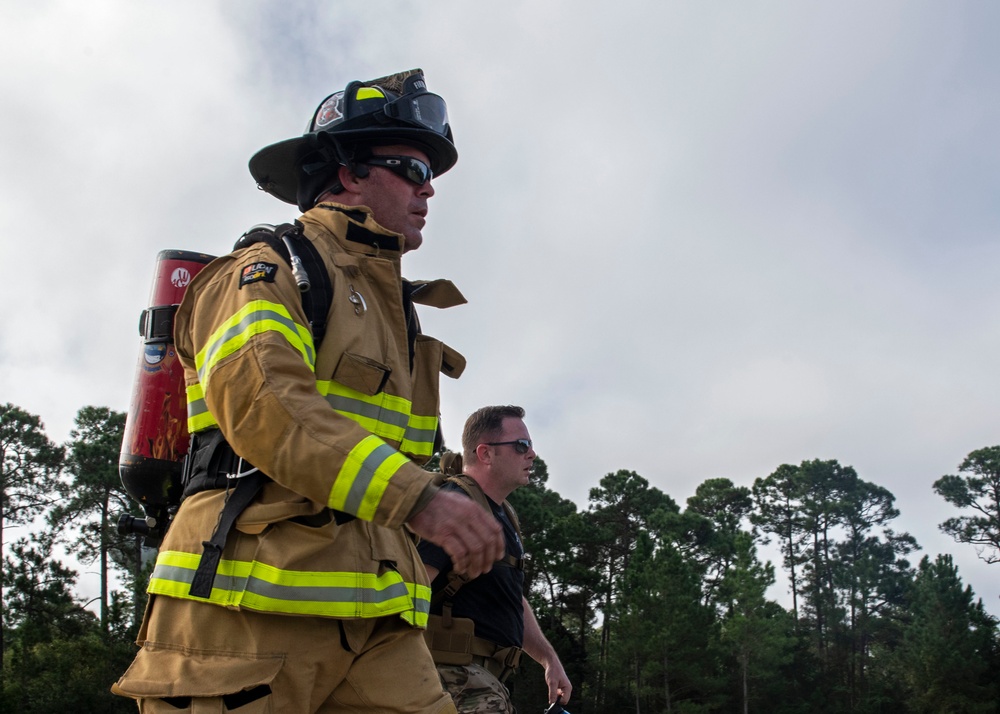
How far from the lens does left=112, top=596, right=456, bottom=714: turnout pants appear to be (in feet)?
7.87

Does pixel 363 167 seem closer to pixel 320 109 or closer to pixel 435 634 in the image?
pixel 320 109

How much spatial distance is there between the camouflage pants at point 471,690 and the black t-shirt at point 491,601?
9.3 inches

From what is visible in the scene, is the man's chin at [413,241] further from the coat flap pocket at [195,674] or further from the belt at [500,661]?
the belt at [500,661]

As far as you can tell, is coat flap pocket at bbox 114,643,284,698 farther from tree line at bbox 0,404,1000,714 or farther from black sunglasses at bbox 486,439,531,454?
tree line at bbox 0,404,1000,714

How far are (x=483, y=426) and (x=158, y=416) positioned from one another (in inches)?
124

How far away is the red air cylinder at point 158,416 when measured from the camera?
3250 millimetres

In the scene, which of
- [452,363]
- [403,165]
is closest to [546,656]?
[452,363]

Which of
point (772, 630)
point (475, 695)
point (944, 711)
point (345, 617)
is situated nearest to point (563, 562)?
point (772, 630)

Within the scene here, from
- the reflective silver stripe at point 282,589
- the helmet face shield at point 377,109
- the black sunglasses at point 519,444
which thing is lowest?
the reflective silver stripe at point 282,589

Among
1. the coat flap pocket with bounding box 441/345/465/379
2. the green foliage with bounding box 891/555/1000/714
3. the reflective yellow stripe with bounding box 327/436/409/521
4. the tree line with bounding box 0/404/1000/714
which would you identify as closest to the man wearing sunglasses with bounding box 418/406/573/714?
A: the coat flap pocket with bounding box 441/345/465/379

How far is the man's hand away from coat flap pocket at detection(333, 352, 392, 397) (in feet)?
1.85

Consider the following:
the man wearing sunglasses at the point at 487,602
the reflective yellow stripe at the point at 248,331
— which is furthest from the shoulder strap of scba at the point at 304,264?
the man wearing sunglasses at the point at 487,602

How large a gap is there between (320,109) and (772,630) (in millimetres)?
50818

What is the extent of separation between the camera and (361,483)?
7.64 ft
